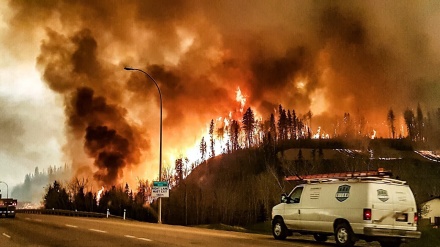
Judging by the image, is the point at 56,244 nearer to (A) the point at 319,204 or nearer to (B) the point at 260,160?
(A) the point at 319,204

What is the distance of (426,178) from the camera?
8075 cm

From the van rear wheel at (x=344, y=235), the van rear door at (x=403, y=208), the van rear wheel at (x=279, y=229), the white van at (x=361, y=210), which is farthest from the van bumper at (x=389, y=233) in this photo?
the van rear wheel at (x=279, y=229)

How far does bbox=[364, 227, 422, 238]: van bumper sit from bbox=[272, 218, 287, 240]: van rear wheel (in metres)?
4.16

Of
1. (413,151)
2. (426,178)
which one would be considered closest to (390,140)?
(413,151)

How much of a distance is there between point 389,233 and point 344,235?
1.45 m

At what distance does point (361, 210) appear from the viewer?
15.8 meters

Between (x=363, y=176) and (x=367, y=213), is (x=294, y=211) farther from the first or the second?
(x=367, y=213)

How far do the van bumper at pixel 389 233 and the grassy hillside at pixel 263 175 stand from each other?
36.9m

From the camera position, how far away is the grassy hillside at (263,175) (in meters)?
69.8

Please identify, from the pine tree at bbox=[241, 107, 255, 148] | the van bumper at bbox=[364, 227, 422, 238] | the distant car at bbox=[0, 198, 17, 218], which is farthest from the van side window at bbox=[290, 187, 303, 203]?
the pine tree at bbox=[241, 107, 255, 148]

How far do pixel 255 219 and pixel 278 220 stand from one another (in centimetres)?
4892

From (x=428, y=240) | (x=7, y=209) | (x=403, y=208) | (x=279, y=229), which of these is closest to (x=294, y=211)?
(x=279, y=229)

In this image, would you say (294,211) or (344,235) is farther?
(294,211)

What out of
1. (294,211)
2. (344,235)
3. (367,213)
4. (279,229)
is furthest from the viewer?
(279,229)
